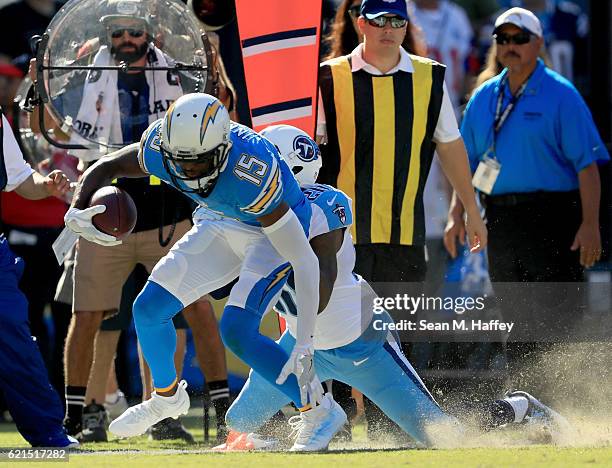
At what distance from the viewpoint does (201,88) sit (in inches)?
295

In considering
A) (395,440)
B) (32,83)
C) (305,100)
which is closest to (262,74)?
(305,100)

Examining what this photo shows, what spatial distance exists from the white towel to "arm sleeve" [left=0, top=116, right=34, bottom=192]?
654 millimetres

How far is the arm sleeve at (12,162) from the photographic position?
271 inches

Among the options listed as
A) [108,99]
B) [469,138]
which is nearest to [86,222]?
[108,99]

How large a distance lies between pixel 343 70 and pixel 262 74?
0.38 meters

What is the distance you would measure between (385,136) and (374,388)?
4.30 ft

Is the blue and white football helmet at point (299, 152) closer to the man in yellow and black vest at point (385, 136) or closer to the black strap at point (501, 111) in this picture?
the man in yellow and black vest at point (385, 136)

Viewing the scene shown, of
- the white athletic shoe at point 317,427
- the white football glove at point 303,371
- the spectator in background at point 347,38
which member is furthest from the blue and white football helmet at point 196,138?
the spectator in background at point 347,38

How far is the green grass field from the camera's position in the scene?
578 cm

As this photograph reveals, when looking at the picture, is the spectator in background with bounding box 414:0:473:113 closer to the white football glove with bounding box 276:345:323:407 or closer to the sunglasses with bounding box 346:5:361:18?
the sunglasses with bounding box 346:5:361:18

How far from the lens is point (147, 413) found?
650 centimetres

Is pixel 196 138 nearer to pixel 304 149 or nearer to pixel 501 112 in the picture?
pixel 304 149

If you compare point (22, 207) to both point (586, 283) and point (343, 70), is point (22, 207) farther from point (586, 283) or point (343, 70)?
point (586, 283)

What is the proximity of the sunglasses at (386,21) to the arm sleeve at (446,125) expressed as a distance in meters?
0.36
